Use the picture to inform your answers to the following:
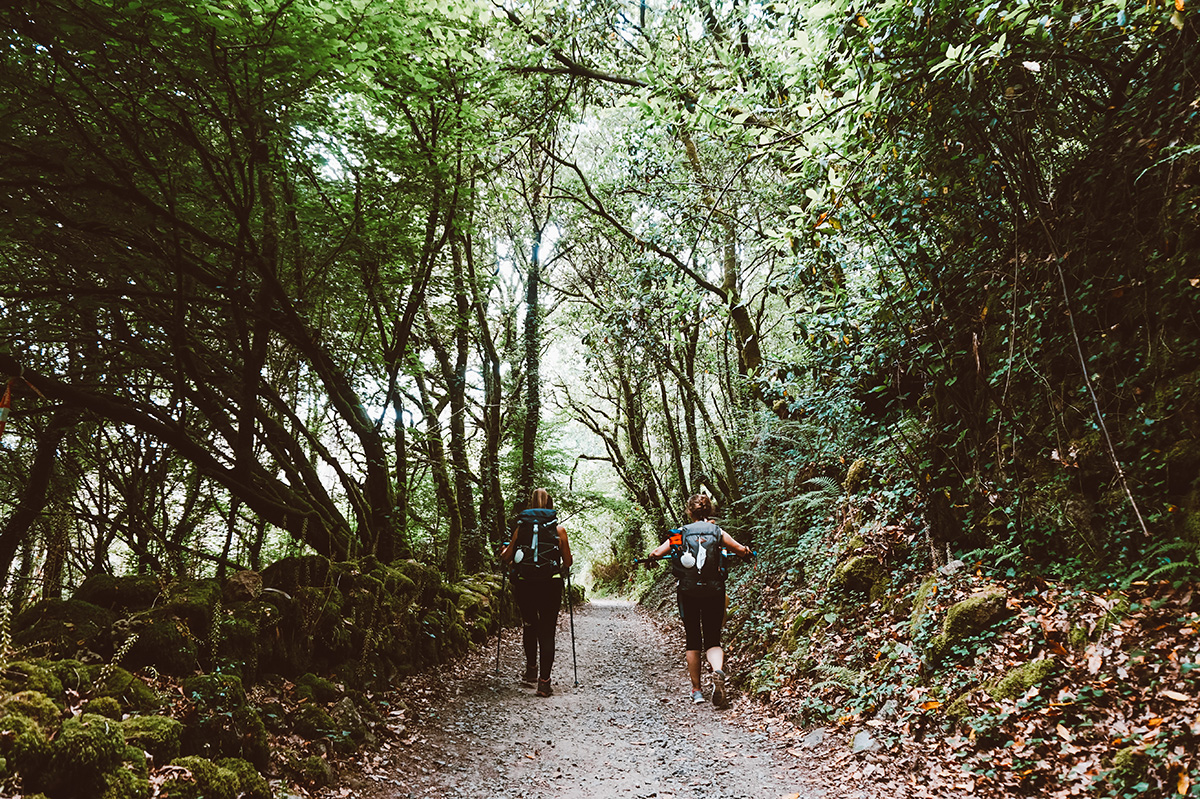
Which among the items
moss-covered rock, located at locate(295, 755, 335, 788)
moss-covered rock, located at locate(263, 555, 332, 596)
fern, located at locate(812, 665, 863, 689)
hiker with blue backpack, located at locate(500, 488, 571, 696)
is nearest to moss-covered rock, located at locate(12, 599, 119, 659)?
moss-covered rock, located at locate(295, 755, 335, 788)

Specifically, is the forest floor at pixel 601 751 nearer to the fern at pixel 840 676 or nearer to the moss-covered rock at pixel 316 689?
the fern at pixel 840 676

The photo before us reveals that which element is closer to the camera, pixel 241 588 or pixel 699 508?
pixel 241 588

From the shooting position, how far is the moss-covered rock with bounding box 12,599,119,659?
3688mm

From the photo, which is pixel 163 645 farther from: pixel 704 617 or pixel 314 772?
pixel 704 617

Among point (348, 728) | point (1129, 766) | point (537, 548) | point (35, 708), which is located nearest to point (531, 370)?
point (537, 548)

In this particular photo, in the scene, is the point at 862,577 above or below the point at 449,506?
below

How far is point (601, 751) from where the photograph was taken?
5.67 m

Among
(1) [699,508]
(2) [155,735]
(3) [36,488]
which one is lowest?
(2) [155,735]

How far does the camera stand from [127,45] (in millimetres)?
5293

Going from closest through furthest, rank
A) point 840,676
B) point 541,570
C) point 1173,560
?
point 1173,560 → point 840,676 → point 541,570

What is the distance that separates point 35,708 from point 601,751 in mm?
4301

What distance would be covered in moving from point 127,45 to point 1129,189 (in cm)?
860

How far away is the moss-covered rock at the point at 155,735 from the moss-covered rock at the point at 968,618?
5.38 m

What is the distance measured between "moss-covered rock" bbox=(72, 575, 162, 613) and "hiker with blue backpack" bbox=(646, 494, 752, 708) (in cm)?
479
